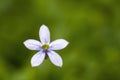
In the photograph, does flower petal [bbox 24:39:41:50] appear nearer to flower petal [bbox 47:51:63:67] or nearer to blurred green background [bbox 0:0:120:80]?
flower petal [bbox 47:51:63:67]

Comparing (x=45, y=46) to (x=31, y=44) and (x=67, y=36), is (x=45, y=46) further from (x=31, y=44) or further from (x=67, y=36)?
(x=67, y=36)

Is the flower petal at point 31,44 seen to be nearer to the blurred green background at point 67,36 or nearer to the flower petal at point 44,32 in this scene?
the flower petal at point 44,32

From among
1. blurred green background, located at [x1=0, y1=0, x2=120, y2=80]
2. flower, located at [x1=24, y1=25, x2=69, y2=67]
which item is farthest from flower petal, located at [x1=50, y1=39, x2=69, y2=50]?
blurred green background, located at [x1=0, y1=0, x2=120, y2=80]

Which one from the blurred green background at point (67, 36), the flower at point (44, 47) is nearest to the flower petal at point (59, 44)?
the flower at point (44, 47)

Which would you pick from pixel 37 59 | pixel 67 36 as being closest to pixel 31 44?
pixel 37 59

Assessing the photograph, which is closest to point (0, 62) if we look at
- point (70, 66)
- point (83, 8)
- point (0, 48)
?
point (0, 48)

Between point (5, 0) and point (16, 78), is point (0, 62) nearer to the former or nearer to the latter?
point (16, 78)
